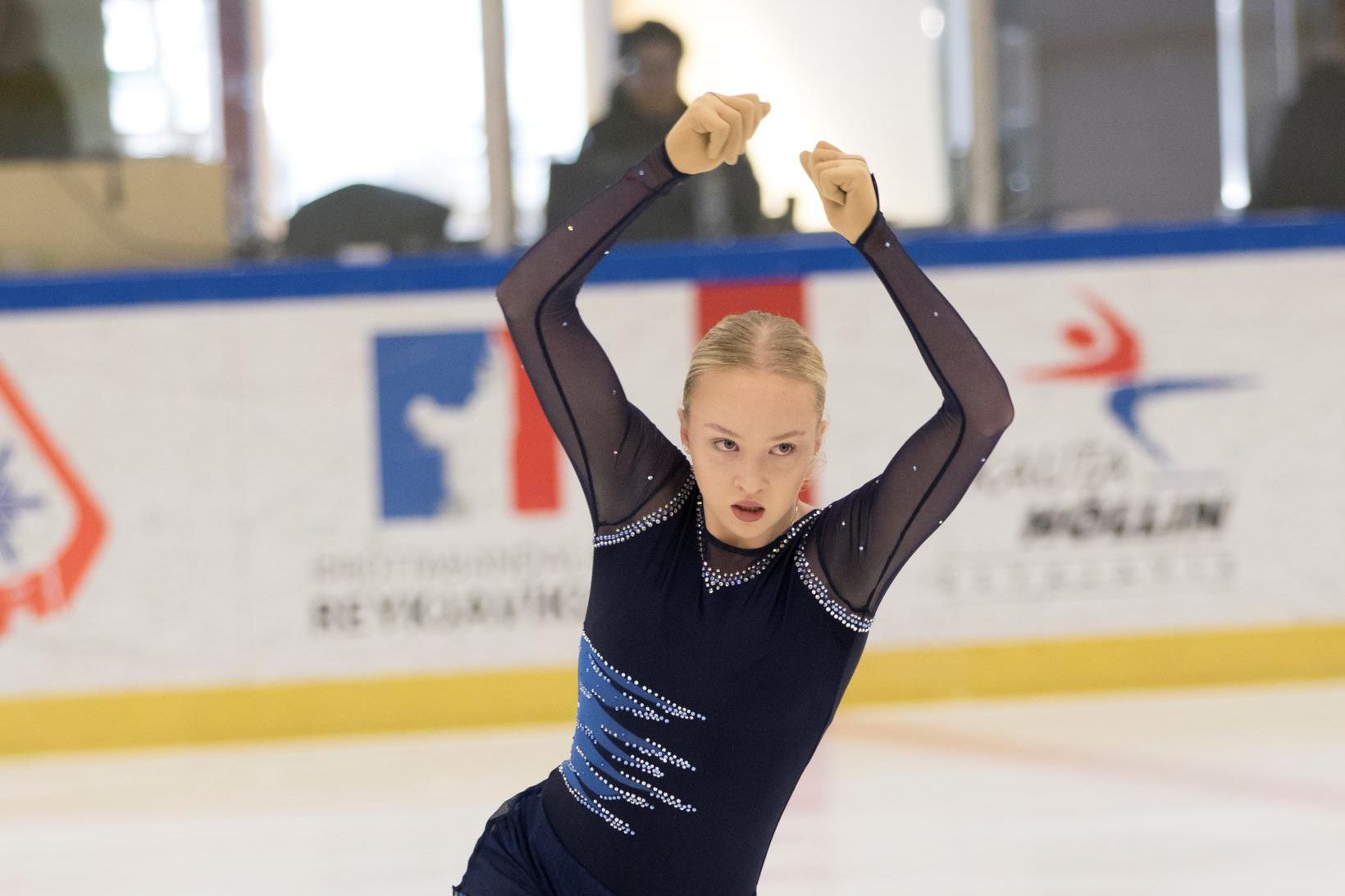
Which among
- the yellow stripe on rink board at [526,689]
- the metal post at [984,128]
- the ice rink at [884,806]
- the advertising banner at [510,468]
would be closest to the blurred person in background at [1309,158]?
the advertising banner at [510,468]

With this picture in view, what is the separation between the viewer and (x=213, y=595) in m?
4.48

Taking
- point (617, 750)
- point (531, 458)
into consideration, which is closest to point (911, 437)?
point (617, 750)

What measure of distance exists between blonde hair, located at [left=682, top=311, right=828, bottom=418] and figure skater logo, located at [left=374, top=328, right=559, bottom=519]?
2734 millimetres

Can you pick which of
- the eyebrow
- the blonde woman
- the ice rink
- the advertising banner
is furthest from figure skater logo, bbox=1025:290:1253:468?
the eyebrow

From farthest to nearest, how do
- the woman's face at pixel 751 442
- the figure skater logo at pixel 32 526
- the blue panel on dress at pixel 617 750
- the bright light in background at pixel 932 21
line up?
1. the bright light in background at pixel 932 21
2. the figure skater logo at pixel 32 526
3. the blue panel on dress at pixel 617 750
4. the woman's face at pixel 751 442

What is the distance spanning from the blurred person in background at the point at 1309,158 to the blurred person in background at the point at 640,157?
5.30 feet

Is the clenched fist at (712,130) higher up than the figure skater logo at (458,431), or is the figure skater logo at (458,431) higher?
the clenched fist at (712,130)

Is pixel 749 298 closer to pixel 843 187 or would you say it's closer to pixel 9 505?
pixel 9 505

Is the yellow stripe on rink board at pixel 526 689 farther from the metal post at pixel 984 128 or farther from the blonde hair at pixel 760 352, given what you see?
the blonde hair at pixel 760 352

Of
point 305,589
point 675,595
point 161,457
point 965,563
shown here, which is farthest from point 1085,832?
point 161,457

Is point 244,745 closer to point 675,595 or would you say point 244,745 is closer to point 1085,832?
point 1085,832

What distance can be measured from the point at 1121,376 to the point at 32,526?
312 cm

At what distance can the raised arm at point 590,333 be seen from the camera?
5.42 feet

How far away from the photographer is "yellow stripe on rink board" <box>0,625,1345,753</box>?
4438 mm
